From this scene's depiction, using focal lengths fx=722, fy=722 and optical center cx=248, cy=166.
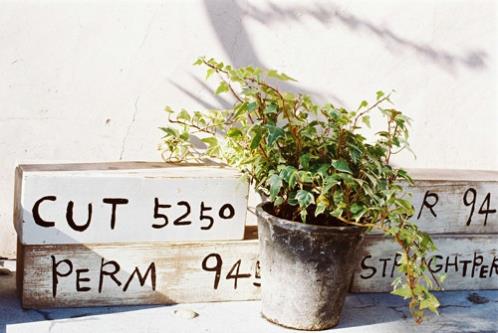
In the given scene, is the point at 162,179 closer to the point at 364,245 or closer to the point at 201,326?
the point at 201,326

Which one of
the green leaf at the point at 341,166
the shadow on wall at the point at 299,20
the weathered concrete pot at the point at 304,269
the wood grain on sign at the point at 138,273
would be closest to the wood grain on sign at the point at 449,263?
the weathered concrete pot at the point at 304,269

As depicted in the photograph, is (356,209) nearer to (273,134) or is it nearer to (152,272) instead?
(273,134)

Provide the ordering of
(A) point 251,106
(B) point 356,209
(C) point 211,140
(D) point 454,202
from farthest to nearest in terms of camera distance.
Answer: (D) point 454,202, (C) point 211,140, (A) point 251,106, (B) point 356,209

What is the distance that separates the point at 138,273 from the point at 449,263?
1.33 m


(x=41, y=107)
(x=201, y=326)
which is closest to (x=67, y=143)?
(x=41, y=107)

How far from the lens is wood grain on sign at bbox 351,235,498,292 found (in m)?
2.99

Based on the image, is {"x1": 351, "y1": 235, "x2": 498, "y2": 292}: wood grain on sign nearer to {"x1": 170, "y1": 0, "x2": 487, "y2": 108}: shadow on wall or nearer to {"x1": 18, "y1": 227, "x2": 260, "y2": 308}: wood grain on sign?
{"x1": 18, "y1": 227, "x2": 260, "y2": 308}: wood grain on sign

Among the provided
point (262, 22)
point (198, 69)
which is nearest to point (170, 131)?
point (198, 69)

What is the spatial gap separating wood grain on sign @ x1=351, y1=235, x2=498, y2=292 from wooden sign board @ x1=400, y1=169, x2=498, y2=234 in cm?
5

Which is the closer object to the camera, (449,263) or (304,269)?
(304,269)

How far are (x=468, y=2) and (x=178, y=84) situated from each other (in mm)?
1391

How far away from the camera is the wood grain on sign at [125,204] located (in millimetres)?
2535

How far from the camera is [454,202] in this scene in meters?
3.04

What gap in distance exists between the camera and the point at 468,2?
3.31 meters
